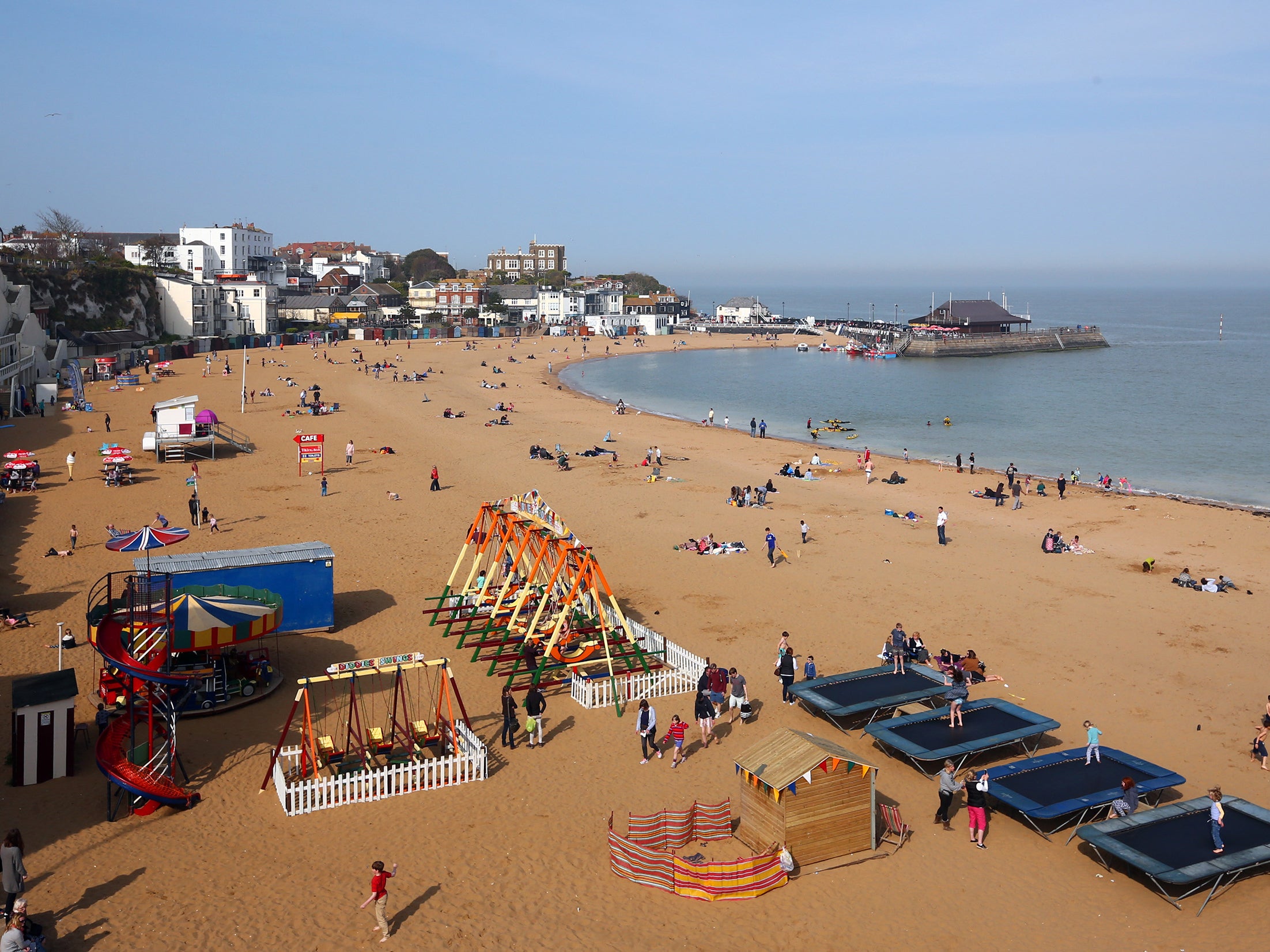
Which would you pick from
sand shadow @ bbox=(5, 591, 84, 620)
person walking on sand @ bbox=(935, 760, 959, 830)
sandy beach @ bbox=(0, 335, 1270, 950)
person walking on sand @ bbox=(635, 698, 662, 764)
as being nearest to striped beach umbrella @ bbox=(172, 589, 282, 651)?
sandy beach @ bbox=(0, 335, 1270, 950)

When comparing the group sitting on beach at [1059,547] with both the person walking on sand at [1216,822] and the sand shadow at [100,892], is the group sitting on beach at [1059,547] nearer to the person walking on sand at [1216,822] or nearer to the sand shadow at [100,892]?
the person walking on sand at [1216,822]

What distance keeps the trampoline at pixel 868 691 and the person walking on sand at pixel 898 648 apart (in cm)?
9

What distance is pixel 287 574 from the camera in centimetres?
1723

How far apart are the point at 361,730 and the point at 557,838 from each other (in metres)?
4.17

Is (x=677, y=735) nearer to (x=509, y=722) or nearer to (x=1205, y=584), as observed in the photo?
(x=509, y=722)

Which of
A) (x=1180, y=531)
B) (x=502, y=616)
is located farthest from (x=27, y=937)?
(x=1180, y=531)

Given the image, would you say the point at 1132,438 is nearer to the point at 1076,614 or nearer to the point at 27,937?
the point at 1076,614

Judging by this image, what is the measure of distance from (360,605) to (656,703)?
7.16 meters

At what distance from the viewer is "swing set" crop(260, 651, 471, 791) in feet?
39.8

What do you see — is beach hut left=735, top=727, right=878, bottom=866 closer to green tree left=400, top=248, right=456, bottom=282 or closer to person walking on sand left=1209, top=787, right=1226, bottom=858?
person walking on sand left=1209, top=787, right=1226, bottom=858

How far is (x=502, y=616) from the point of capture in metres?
18.0

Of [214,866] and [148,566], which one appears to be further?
[148,566]

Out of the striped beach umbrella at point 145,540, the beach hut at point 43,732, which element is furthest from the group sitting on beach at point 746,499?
the beach hut at point 43,732

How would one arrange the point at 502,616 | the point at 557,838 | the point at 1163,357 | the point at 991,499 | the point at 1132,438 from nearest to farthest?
the point at 557,838 → the point at 502,616 → the point at 991,499 → the point at 1132,438 → the point at 1163,357
